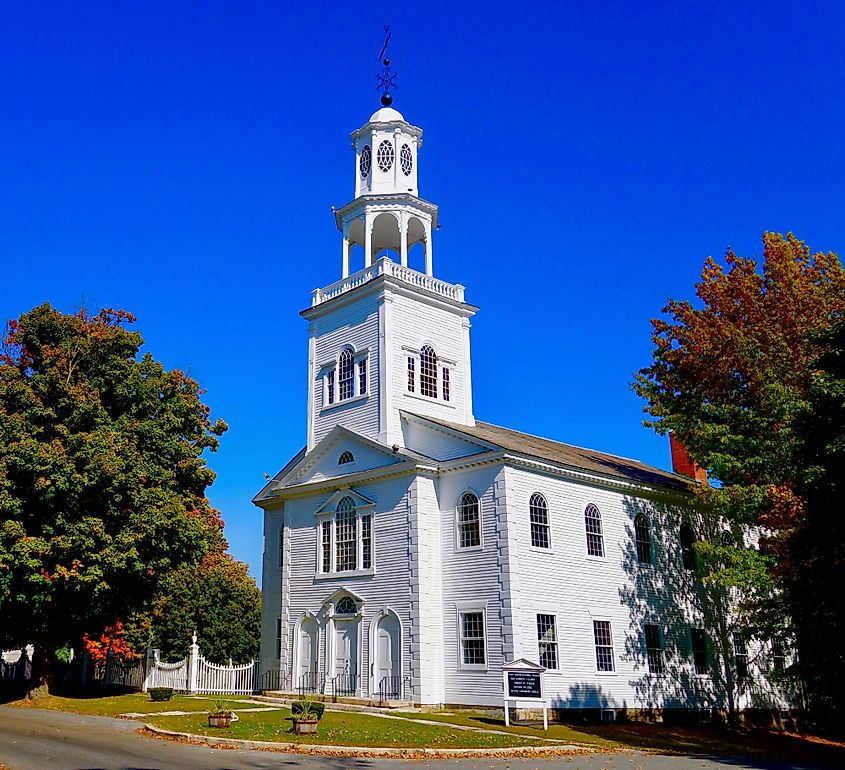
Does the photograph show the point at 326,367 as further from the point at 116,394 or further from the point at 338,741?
the point at 338,741

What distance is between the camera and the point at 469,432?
1191 inches

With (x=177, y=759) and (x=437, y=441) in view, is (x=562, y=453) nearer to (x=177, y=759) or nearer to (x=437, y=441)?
(x=437, y=441)

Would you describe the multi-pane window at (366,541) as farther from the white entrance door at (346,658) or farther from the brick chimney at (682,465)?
the brick chimney at (682,465)

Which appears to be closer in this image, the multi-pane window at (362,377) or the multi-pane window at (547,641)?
the multi-pane window at (547,641)

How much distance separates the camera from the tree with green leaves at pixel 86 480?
26125mm

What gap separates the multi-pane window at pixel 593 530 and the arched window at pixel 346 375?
1001 centimetres

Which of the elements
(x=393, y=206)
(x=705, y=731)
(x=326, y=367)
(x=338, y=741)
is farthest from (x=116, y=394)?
(x=705, y=731)

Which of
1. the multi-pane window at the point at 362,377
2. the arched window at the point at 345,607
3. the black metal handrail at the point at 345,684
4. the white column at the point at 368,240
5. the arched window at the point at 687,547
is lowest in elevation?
the black metal handrail at the point at 345,684

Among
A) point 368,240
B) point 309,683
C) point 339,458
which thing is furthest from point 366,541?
point 368,240

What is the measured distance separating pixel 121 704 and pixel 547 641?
13.7 metres

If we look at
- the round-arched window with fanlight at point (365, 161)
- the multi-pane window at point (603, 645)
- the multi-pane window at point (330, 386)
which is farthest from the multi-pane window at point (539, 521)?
the round-arched window with fanlight at point (365, 161)

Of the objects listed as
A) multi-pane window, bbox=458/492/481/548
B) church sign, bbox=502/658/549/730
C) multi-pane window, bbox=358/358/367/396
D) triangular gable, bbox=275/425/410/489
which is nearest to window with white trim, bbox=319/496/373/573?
triangular gable, bbox=275/425/410/489

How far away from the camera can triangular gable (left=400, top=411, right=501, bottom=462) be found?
28.8 meters

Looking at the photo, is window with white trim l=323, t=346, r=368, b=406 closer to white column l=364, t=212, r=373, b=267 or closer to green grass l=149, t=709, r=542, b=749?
white column l=364, t=212, r=373, b=267
